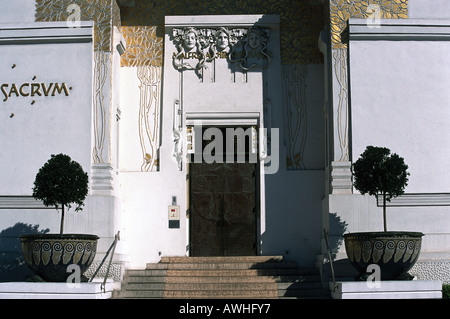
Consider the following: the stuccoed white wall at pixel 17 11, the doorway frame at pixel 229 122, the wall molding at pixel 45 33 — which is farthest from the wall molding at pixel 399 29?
the stuccoed white wall at pixel 17 11

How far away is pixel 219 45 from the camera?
15.1m

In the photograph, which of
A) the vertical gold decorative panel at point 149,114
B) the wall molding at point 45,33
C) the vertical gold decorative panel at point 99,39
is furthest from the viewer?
the vertical gold decorative panel at point 149,114

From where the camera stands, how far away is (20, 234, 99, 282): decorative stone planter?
458 inches

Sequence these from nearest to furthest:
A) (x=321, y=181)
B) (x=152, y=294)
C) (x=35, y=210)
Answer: (x=152, y=294), (x=35, y=210), (x=321, y=181)

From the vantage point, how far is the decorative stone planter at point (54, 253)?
1163cm

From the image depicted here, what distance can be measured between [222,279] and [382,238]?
301 centimetres

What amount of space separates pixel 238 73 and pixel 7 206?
Result: 514 cm

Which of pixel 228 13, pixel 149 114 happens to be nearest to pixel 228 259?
pixel 149 114

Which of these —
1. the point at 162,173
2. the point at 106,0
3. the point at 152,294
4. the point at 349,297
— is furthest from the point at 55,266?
the point at 106,0

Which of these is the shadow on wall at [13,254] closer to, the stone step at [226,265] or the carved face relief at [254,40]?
the stone step at [226,265]

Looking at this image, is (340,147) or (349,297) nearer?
(349,297)

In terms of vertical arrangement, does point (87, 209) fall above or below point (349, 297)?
above

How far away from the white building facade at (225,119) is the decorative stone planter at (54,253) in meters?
1.55

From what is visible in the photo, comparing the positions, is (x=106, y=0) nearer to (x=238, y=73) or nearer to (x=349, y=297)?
(x=238, y=73)
